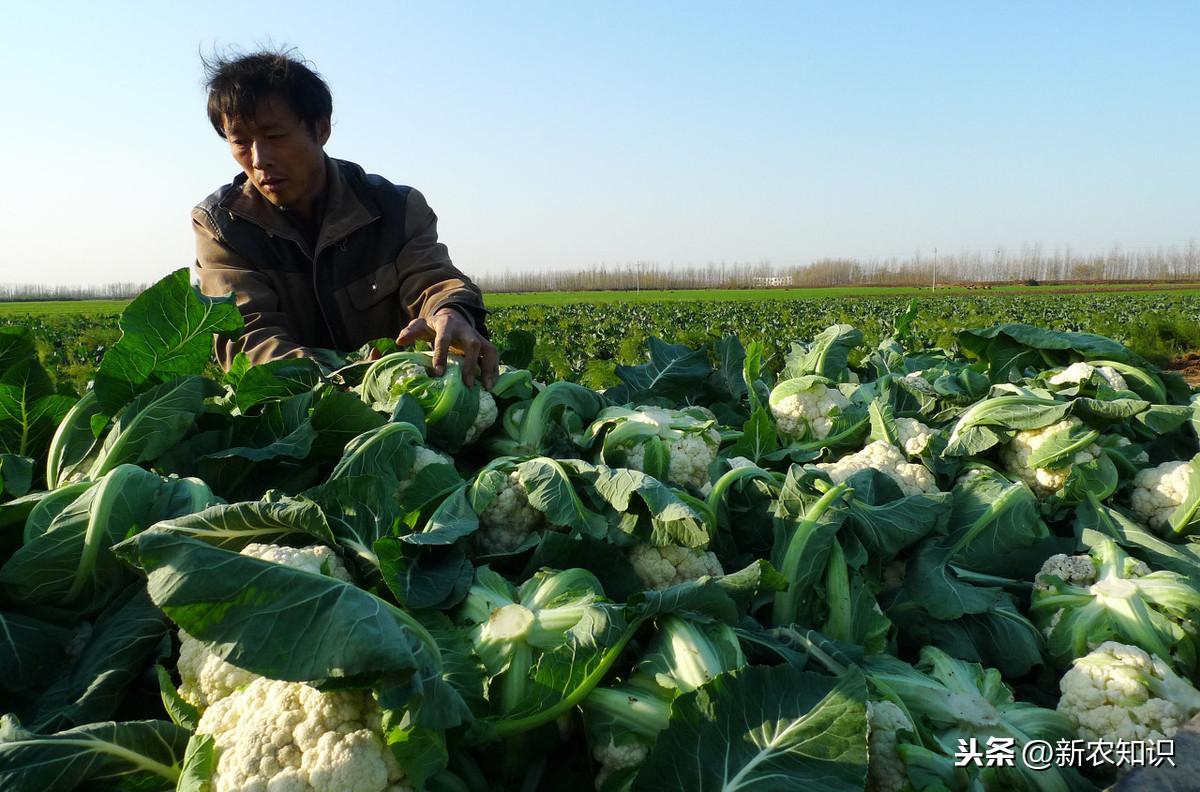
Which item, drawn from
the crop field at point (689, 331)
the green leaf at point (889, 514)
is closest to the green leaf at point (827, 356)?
the crop field at point (689, 331)

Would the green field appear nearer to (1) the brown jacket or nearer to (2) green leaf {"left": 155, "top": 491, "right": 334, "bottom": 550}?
(1) the brown jacket

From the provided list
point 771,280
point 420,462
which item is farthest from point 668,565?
point 771,280

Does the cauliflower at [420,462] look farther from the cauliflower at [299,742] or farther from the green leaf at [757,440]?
the green leaf at [757,440]

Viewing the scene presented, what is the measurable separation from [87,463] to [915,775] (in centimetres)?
218

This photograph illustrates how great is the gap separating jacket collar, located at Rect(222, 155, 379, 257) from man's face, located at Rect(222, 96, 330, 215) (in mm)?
86

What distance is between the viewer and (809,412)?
10.3 ft

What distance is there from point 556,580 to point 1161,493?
7.49 ft

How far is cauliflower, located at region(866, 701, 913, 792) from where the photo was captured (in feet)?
5.04

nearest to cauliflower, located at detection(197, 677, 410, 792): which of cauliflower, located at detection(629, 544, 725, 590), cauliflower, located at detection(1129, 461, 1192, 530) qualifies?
cauliflower, located at detection(629, 544, 725, 590)

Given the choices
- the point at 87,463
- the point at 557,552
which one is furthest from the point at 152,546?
the point at 87,463

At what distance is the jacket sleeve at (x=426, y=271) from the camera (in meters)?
3.49

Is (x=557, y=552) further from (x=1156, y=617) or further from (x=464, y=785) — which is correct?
(x=1156, y=617)

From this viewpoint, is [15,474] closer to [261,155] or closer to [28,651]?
[28,651]

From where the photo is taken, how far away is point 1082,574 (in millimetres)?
2311
